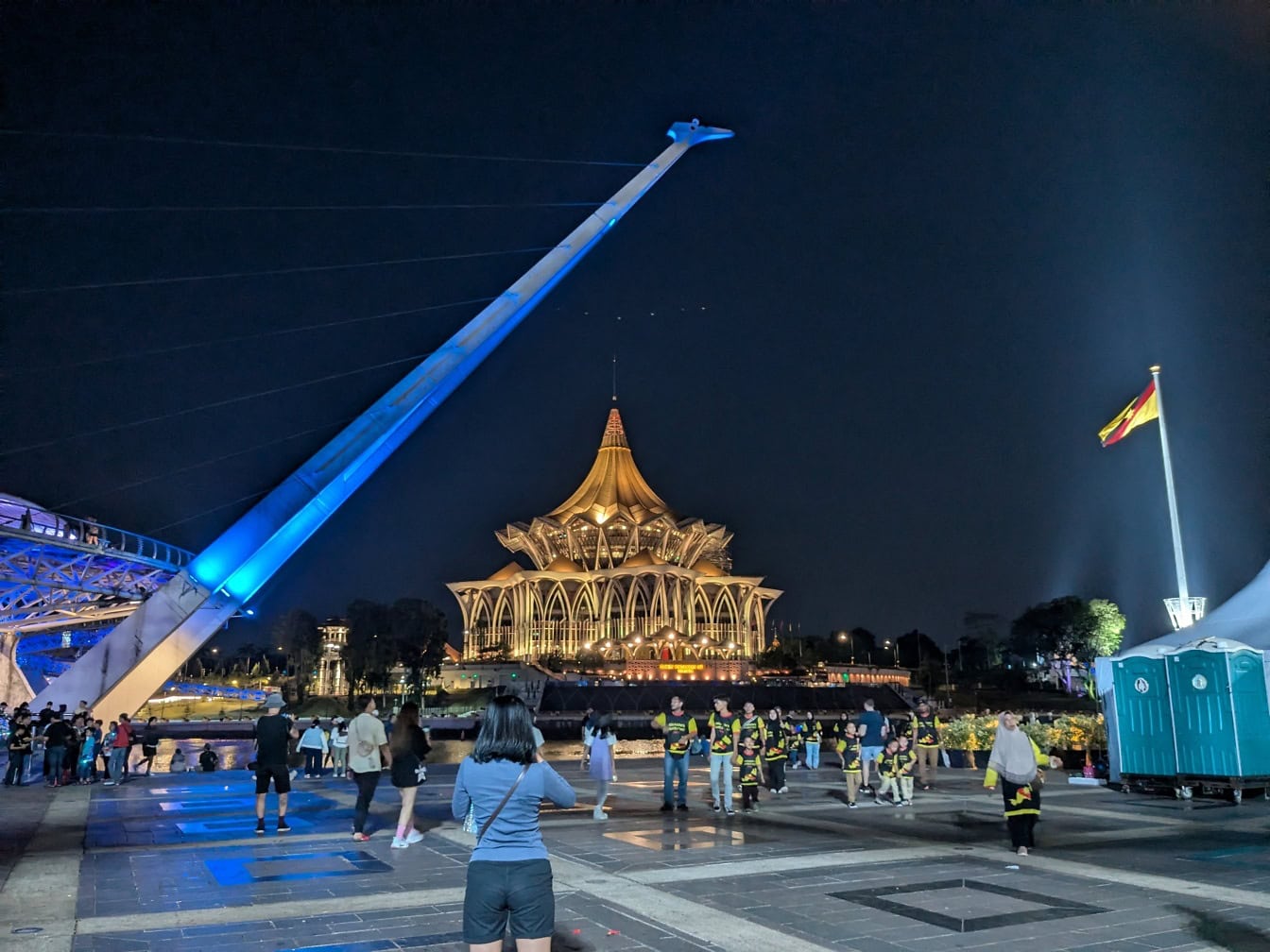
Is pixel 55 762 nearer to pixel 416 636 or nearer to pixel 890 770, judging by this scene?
pixel 890 770

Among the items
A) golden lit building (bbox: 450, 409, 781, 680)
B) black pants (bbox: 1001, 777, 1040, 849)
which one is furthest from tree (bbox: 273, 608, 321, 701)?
black pants (bbox: 1001, 777, 1040, 849)

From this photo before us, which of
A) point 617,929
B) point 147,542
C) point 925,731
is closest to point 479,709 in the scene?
point 147,542

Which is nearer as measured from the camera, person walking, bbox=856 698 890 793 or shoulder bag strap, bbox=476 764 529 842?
shoulder bag strap, bbox=476 764 529 842

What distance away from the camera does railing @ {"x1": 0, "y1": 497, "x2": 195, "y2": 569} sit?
37.2 metres

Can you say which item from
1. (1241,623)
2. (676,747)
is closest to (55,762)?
(676,747)

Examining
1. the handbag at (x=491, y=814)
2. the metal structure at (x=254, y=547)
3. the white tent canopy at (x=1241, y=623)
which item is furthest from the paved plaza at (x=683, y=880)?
the metal structure at (x=254, y=547)

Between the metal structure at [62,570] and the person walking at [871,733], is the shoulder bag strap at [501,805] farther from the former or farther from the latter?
the metal structure at [62,570]

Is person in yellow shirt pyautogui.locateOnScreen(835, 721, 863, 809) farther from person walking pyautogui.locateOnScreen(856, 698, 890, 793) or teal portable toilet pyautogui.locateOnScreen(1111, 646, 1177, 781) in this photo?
teal portable toilet pyautogui.locateOnScreen(1111, 646, 1177, 781)

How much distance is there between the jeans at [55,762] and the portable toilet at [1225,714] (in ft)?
67.3

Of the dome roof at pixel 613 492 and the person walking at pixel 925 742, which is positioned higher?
the dome roof at pixel 613 492

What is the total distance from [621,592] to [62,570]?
6084 centimetres

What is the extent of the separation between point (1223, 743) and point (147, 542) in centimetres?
4995

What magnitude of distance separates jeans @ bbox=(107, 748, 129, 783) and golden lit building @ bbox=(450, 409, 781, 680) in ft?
238

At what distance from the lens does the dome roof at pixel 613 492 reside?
106312mm
